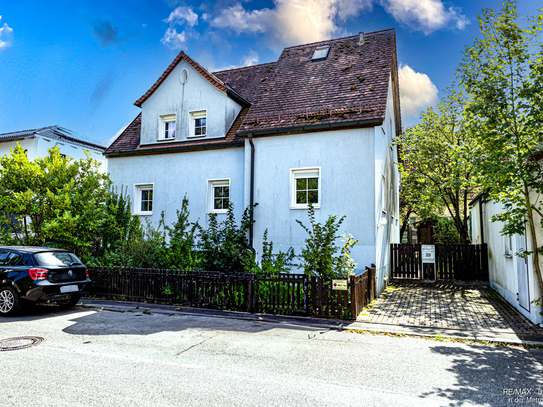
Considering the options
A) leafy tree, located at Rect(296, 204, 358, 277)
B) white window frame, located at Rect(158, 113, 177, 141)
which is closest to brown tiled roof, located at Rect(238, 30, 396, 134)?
white window frame, located at Rect(158, 113, 177, 141)

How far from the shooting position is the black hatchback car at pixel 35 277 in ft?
29.3

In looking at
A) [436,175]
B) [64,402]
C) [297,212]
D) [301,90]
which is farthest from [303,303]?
[436,175]

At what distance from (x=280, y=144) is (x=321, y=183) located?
6.83ft

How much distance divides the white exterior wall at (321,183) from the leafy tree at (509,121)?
12.2ft

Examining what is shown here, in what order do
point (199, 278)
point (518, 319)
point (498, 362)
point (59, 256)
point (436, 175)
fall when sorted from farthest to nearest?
point (436, 175) → point (199, 278) → point (59, 256) → point (518, 319) → point (498, 362)

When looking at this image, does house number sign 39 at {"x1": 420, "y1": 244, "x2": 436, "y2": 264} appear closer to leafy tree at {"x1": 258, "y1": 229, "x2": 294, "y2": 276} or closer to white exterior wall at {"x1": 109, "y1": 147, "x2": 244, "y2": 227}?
leafy tree at {"x1": 258, "y1": 229, "x2": 294, "y2": 276}

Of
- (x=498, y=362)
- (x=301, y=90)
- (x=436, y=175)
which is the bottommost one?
(x=498, y=362)

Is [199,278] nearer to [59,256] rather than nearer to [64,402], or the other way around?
[59,256]

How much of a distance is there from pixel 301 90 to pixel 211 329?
9.76 m

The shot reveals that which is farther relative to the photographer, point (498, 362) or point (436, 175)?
point (436, 175)

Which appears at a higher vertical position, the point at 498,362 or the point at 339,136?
the point at 339,136

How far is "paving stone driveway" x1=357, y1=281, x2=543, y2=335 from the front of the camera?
837cm

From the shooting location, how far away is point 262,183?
13.3 m

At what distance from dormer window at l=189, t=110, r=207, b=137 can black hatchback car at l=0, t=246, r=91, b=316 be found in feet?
25.1
